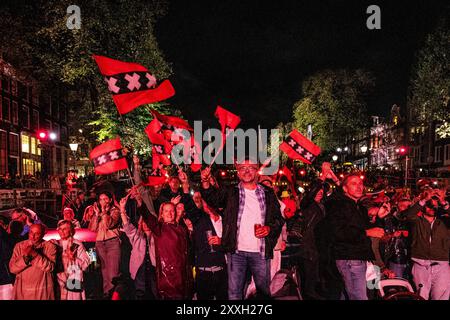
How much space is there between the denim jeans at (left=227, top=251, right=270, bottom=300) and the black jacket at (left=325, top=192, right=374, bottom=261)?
0.82 metres

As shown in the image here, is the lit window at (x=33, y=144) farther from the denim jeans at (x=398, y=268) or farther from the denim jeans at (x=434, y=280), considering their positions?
the denim jeans at (x=434, y=280)

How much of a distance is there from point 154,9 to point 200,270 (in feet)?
67.8

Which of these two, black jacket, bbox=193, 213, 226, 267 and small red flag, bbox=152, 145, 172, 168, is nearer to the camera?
black jacket, bbox=193, 213, 226, 267

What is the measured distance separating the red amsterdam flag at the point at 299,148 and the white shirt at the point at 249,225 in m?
3.53

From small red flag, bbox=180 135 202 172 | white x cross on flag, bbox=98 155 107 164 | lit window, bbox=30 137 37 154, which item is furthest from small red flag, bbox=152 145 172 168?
lit window, bbox=30 137 37 154

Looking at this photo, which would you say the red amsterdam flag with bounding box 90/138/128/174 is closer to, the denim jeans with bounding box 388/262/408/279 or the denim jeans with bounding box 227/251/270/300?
the denim jeans with bounding box 227/251/270/300

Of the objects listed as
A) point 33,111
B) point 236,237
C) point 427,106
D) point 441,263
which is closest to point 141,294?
point 236,237

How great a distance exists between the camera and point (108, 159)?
269 inches

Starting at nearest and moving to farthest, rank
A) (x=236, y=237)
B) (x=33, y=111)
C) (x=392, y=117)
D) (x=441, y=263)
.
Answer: (x=236, y=237), (x=441, y=263), (x=33, y=111), (x=392, y=117)

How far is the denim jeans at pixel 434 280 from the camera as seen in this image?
549 cm

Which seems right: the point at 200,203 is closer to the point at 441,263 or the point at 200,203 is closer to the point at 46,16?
the point at 441,263

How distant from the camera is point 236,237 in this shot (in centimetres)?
450

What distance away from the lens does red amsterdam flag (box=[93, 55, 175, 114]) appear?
21.1 ft

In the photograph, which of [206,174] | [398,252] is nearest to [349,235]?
[206,174]
